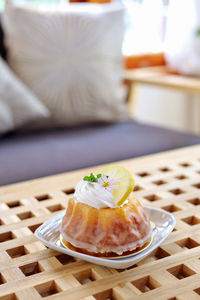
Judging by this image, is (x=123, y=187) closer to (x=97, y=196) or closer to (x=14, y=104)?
(x=97, y=196)

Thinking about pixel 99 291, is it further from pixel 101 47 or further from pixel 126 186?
pixel 101 47

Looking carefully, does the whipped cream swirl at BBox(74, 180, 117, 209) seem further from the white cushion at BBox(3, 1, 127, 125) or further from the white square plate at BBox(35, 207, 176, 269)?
the white cushion at BBox(3, 1, 127, 125)

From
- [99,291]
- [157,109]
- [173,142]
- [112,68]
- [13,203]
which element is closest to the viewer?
[99,291]

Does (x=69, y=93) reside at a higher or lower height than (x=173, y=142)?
higher

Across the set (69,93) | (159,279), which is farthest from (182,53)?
(159,279)

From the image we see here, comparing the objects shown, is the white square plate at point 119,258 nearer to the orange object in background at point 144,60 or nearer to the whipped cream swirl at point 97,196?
the whipped cream swirl at point 97,196
